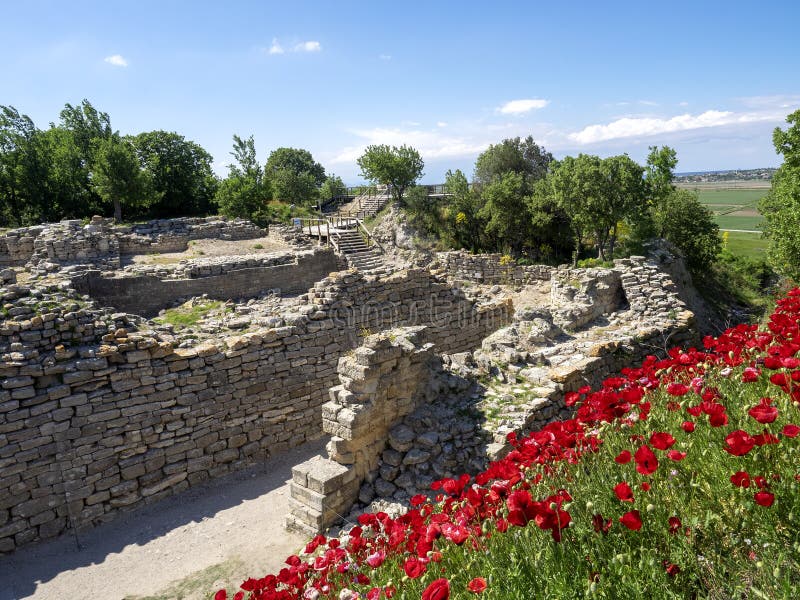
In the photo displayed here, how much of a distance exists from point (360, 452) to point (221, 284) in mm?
14476

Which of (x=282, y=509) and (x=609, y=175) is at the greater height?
(x=609, y=175)

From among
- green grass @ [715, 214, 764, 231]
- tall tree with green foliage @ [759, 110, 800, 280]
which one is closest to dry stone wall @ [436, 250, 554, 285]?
tall tree with green foliage @ [759, 110, 800, 280]

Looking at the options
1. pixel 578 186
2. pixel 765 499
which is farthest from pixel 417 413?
pixel 578 186

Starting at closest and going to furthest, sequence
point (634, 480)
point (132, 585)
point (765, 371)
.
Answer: point (634, 480), point (765, 371), point (132, 585)

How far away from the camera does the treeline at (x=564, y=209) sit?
21.1m

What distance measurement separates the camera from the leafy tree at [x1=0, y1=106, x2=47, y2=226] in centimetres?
3234

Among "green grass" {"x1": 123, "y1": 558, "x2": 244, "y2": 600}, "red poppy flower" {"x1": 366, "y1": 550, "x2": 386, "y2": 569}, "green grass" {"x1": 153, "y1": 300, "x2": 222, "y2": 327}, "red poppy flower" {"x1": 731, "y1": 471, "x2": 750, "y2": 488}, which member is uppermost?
"red poppy flower" {"x1": 731, "y1": 471, "x2": 750, "y2": 488}

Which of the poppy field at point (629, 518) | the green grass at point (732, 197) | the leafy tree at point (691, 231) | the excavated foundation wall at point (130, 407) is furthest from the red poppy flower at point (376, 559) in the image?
the green grass at point (732, 197)

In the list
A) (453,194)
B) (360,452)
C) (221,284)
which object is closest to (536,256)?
(453,194)

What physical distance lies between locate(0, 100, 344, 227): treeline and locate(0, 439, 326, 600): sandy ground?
93.8 feet

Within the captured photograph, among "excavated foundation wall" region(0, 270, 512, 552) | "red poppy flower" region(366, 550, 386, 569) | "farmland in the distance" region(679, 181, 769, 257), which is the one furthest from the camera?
"farmland in the distance" region(679, 181, 769, 257)

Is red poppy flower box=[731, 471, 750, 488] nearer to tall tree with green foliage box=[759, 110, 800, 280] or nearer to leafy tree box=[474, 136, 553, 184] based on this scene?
tall tree with green foliage box=[759, 110, 800, 280]

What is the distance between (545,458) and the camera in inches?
163

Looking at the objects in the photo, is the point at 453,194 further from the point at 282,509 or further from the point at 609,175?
the point at 282,509
